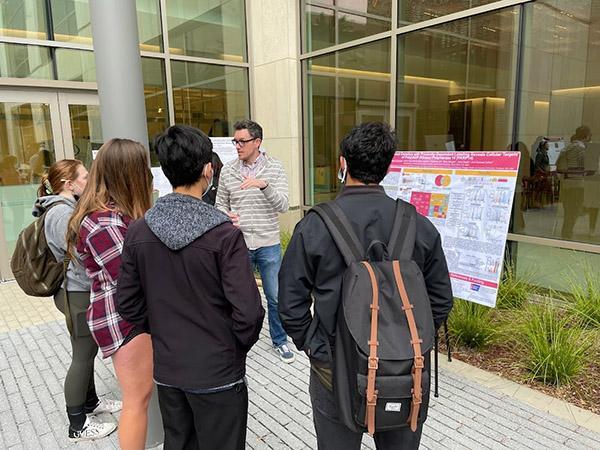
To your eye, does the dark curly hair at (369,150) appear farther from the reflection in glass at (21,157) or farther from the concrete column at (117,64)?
the reflection in glass at (21,157)

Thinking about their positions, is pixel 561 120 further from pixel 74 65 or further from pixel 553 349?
pixel 74 65

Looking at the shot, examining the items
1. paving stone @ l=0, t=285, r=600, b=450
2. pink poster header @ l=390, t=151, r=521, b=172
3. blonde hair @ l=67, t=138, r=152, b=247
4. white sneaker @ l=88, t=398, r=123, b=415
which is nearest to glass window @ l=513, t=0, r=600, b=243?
pink poster header @ l=390, t=151, r=521, b=172

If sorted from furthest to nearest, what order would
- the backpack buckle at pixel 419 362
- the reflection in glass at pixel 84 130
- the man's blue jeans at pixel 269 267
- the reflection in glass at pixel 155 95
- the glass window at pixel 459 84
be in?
the reflection in glass at pixel 155 95 → the reflection in glass at pixel 84 130 → the glass window at pixel 459 84 → the man's blue jeans at pixel 269 267 → the backpack buckle at pixel 419 362

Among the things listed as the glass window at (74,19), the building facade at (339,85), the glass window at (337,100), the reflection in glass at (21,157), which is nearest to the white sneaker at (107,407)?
the building facade at (339,85)

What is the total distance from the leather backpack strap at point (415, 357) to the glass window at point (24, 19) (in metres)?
7.05

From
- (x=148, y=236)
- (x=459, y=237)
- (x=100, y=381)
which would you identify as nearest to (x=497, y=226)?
(x=459, y=237)

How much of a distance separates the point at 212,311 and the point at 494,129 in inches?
190

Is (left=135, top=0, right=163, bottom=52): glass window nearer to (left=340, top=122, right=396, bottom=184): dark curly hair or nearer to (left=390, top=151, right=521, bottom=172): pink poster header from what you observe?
(left=390, top=151, right=521, bottom=172): pink poster header

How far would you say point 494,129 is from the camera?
5.44 m

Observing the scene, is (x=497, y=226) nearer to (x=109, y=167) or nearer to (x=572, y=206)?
(x=572, y=206)

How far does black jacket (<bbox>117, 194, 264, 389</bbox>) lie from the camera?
1.74 m

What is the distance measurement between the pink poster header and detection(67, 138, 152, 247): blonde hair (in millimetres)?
2684

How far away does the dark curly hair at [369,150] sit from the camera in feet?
5.49

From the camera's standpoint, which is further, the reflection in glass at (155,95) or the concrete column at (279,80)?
the concrete column at (279,80)
